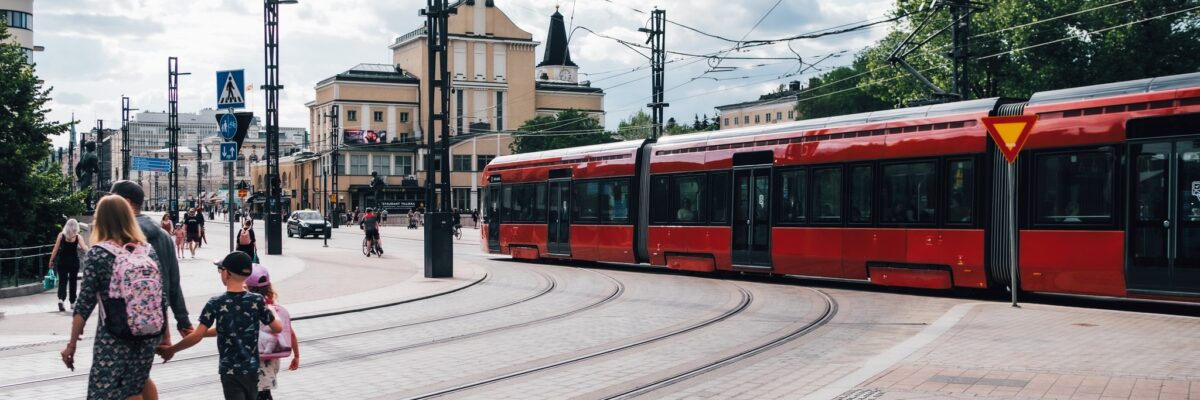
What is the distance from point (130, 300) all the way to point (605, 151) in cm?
2011

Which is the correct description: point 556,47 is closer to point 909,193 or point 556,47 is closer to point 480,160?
point 480,160

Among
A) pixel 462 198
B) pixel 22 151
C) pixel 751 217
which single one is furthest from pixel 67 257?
pixel 462 198

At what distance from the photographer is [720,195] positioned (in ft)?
71.6

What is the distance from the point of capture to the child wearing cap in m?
6.68

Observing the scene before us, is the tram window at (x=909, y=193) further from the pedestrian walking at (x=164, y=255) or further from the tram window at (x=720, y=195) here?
the pedestrian walking at (x=164, y=255)

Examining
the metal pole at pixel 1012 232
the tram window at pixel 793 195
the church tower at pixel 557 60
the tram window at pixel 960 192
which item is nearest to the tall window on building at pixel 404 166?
the church tower at pixel 557 60

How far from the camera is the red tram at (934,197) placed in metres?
14.1

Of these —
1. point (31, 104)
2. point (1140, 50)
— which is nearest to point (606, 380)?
point (31, 104)

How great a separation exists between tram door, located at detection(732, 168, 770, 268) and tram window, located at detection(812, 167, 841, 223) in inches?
48.8

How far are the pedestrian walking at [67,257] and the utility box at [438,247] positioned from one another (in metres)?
7.57

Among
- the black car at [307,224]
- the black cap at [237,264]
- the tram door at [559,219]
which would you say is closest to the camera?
the black cap at [237,264]

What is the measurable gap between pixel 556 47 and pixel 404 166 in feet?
90.3

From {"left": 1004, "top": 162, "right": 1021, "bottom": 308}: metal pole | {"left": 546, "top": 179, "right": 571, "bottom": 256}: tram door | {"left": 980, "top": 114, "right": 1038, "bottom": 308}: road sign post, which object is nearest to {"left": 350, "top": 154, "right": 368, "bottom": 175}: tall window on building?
{"left": 546, "top": 179, "right": 571, "bottom": 256}: tram door

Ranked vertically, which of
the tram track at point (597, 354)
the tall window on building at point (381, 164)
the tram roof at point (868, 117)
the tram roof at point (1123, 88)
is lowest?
the tram track at point (597, 354)
